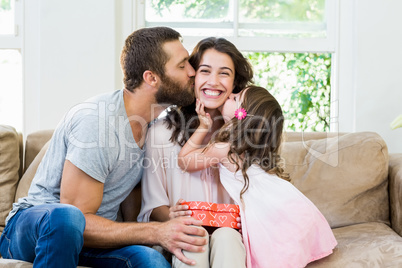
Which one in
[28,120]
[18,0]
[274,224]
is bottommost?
[274,224]

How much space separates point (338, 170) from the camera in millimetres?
2145

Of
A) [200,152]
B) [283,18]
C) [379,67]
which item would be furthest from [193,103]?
[379,67]

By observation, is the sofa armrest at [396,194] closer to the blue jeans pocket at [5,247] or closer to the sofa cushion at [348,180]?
the sofa cushion at [348,180]

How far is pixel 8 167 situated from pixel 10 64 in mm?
1063

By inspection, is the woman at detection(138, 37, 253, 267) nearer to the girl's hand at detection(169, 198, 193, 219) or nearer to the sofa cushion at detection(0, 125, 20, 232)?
the girl's hand at detection(169, 198, 193, 219)

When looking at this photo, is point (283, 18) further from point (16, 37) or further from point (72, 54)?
point (16, 37)

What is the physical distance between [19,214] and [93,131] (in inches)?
15.9

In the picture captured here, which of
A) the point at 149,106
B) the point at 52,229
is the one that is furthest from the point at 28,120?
the point at 52,229

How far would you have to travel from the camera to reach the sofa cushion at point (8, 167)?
2121mm

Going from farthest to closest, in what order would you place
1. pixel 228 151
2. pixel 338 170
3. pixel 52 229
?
pixel 338 170, pixel 228 151, pixel 52 229

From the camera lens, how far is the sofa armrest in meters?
2.04

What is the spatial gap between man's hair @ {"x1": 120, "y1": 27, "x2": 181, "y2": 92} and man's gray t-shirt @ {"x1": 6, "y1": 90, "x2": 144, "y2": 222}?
9cm

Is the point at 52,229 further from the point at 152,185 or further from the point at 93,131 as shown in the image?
the point at 152,185

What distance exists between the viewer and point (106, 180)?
70.0 inches
